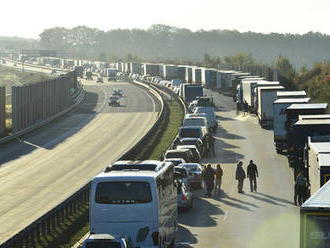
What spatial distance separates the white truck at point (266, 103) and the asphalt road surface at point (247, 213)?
12.9 metres

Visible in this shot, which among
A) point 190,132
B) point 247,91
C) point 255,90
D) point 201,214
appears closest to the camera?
point 201,214

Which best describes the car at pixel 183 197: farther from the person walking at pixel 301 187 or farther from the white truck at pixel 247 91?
the white truck at pixel 247 91

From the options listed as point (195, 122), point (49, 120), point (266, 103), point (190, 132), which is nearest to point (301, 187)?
point (190, 132)

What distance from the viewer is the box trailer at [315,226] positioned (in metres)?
15.7

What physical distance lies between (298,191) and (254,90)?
50593mm

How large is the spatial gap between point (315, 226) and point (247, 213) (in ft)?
59.0

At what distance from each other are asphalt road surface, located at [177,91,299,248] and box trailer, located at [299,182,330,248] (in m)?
10.2

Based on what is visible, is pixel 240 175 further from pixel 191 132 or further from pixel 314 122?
pixel 191 132

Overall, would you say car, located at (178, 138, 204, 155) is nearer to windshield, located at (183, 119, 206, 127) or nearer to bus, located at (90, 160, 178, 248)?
windshield, located at (183, 119, 206, 127)

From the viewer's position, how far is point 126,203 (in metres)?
23.5

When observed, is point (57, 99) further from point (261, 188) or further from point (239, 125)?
point (261, 188)

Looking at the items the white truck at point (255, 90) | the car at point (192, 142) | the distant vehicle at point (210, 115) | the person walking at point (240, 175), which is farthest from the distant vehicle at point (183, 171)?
the white truck at point (255, 90)

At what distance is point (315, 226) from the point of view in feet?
52.2

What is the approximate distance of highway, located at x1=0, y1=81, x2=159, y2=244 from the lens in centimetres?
4012
